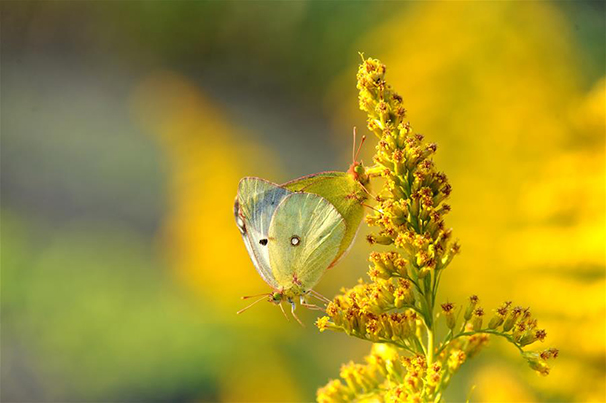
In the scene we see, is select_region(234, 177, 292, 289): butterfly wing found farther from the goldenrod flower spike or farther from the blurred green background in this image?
the blurred green background

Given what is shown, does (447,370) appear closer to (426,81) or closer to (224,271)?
(426,81)

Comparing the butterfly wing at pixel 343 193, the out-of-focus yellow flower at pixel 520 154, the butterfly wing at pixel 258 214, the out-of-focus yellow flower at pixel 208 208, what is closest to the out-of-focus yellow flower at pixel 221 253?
the out-of-focus yellow flower at pixel 208 208

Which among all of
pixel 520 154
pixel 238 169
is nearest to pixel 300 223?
pixel 520 154

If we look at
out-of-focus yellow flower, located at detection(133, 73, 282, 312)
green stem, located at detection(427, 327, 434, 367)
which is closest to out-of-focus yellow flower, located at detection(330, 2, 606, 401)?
green stem, located at detection(427, 327, 434, 367)

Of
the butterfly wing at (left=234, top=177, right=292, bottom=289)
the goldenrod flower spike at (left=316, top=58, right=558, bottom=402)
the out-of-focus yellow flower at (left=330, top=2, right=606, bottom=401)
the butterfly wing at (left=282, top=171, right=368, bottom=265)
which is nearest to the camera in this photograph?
the goldenrod flower spike at (left=316, top=58, right=558, bottom=402)

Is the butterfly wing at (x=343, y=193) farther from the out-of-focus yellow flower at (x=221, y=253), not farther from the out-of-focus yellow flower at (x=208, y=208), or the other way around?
the out-of-focus yellow flower at (x=208, y=208)

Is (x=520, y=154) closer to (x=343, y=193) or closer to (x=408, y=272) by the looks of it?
(x=343, y=193)

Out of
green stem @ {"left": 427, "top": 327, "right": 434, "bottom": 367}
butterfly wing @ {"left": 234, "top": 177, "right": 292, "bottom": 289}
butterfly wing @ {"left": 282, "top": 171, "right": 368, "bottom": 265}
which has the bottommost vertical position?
green stem @ {"left": 427, "top": 327, "right": 434, "bottom": 367}

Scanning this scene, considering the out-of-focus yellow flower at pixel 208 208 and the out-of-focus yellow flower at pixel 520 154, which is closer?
the out-of-focus yellow flower at pixel 520 154
